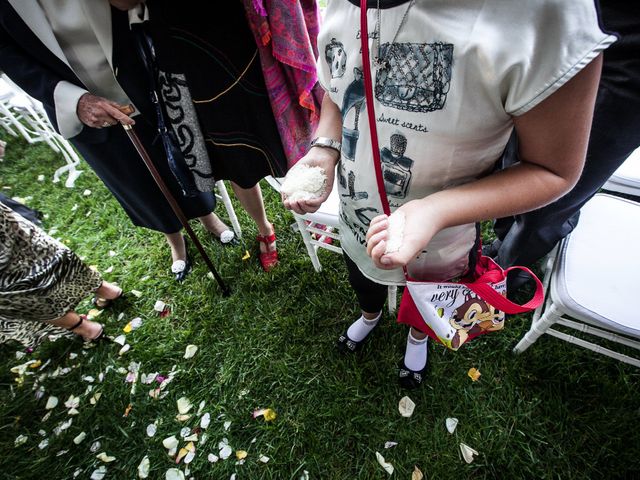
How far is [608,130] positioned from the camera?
1.20m

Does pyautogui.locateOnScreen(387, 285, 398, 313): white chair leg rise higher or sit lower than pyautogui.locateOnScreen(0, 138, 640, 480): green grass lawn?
higher

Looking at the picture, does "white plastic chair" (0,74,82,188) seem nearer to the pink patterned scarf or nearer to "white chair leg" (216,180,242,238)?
"white chair leg" (216,180,242,238)

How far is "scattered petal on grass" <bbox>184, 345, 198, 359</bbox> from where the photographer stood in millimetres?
2201

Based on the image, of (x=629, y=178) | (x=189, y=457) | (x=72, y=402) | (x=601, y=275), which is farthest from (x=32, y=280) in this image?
(x=629, y=178)

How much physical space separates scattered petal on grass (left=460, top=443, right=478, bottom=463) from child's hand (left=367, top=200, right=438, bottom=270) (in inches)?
55.0

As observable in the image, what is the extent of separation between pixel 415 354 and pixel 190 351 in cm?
142

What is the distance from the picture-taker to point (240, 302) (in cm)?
240

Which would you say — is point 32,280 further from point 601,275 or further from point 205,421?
point 601,275

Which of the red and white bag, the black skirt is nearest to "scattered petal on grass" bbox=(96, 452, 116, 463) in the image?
the black skirt

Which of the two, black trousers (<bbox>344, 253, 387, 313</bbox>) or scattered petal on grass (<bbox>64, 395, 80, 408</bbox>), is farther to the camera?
scattered petal on grass (<bbox>64, 395, 80, 408</bbox>)

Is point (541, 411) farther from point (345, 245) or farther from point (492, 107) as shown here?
point (492, 107)

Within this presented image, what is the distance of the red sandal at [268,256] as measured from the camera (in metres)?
2.53

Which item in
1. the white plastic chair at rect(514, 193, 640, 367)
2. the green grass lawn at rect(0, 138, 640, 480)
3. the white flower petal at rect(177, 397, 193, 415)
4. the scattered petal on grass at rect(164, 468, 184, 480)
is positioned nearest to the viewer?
the white plastic chair at rect(514, 193, 640, 367)

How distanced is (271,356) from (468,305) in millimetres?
1379
